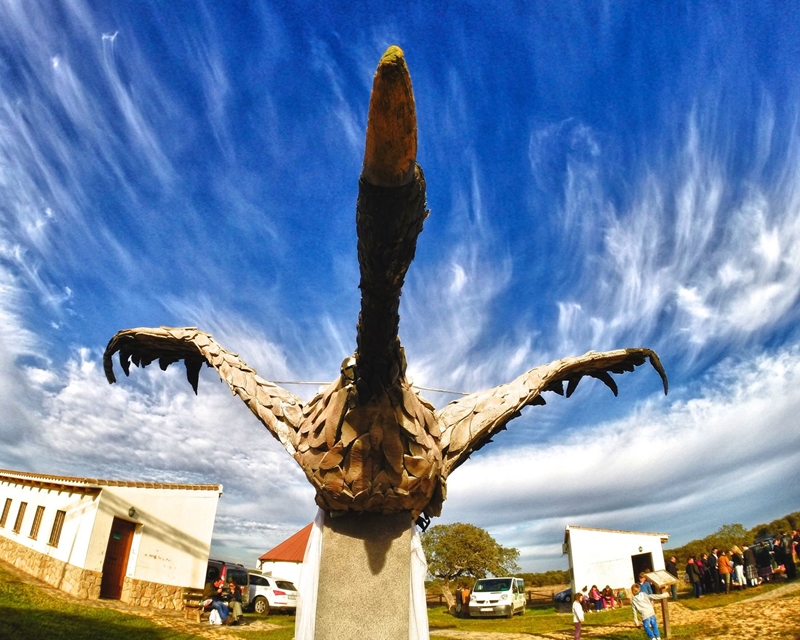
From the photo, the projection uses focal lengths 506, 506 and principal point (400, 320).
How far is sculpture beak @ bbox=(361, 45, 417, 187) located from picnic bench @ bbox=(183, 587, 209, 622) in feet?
55.5

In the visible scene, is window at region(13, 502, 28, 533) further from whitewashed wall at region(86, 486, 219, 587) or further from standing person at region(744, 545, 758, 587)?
standing person at region(744, 545, 758, 587)

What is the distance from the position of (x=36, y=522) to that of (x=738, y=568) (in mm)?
20817

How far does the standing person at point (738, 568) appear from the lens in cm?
1406

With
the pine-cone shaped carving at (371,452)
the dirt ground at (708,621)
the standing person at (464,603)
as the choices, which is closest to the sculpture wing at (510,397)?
the pine-cone shaped carving at (371,452)

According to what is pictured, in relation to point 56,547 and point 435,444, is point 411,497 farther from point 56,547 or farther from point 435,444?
point 56,547

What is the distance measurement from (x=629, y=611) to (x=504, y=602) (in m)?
4.09

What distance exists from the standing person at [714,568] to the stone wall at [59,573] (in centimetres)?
1738

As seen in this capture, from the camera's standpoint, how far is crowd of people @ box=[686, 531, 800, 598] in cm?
1332

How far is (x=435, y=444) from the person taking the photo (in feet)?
9.14

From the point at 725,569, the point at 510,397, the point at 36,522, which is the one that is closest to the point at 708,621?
the point at 725,569

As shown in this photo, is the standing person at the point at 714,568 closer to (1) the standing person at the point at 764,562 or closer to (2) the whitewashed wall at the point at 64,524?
(1) the standing person at the point at 764,562

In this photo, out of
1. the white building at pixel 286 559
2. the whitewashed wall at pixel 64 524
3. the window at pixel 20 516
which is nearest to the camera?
the whitewashed wall at pixel 64 524

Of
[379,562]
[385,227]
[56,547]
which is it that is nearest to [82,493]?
[56,547]

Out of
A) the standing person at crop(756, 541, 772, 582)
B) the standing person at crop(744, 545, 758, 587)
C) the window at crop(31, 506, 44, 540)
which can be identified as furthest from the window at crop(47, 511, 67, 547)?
the standing person at crop(756, 541, 772, 582)
